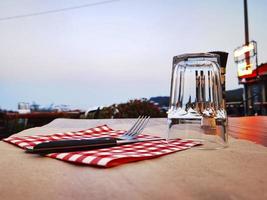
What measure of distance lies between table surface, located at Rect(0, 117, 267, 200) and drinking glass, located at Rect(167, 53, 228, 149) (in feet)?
0.54

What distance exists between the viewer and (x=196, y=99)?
0.53m

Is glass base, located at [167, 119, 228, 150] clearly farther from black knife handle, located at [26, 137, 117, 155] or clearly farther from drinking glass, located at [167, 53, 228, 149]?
black knife handle, located at [26, 137, 117, 155]

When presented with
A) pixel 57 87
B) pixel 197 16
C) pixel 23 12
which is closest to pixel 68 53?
pixel 23 12

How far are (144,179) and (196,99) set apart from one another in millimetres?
326

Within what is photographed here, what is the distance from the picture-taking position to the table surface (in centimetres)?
20

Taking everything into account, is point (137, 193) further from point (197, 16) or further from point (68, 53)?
point (68, 53)

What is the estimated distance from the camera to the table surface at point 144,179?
7.9 inches

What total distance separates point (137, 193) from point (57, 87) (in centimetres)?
887

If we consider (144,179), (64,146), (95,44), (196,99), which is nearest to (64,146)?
(64,146)

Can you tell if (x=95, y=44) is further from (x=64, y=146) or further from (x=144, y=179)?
(x=144, y=179)

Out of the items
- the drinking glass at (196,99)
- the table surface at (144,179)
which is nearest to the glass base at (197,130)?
the drinking glass at (196,99)

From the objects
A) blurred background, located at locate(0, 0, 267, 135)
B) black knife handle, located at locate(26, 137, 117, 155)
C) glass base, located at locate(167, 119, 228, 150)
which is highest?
blurred background, located at locate(0, 0, 267, 135)

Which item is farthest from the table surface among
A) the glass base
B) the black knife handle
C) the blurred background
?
the blurred background

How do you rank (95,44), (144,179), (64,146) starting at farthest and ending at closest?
(95,44) < (64,146) < (144,179)
